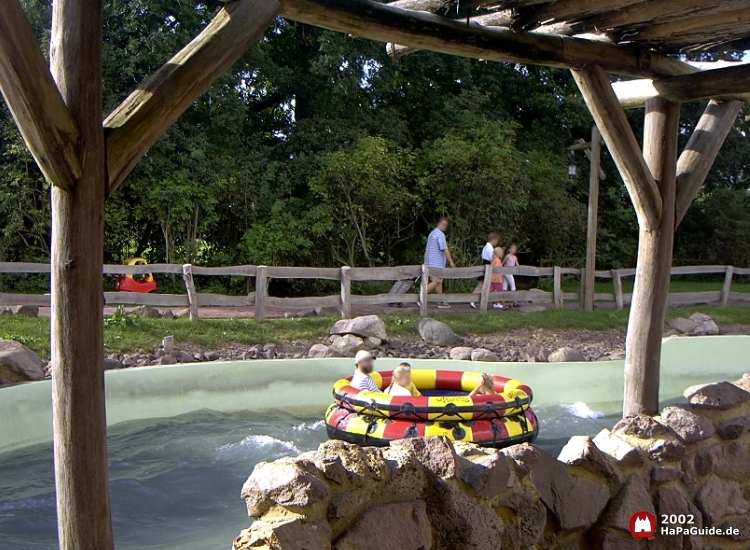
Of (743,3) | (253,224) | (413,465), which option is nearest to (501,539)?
(413,465)

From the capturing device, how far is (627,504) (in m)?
3.25

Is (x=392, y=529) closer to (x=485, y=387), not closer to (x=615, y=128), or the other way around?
(x=615, y=128)

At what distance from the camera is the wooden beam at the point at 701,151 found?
17.8 ft

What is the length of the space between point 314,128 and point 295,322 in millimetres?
5168

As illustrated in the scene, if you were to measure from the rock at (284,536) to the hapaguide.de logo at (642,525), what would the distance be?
58.2 inches

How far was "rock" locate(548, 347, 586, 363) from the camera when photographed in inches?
408

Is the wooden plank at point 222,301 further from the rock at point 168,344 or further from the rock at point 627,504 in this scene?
the rock at point 627,504

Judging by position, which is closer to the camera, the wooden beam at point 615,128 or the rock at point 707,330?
the wooden beam at point 615,128

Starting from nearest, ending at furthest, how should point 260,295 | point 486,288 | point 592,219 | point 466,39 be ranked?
point 466,39 → point 260,295 → point 486,288 → point 592,219

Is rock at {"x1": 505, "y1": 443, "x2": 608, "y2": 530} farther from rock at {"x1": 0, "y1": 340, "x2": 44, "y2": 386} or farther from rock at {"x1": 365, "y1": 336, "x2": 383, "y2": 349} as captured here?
rock at {"x1": 365, "y1": 336, "x2": 383, "y2": 349}

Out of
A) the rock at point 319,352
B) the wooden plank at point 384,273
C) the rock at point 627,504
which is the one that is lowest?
the rock at point 319,352

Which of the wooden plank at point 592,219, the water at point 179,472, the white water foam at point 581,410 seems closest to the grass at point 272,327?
the wooden plank at point 592,219

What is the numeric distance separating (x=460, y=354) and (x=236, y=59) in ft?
25.2

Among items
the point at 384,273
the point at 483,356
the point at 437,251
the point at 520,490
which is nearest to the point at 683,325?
the point at 437,251
